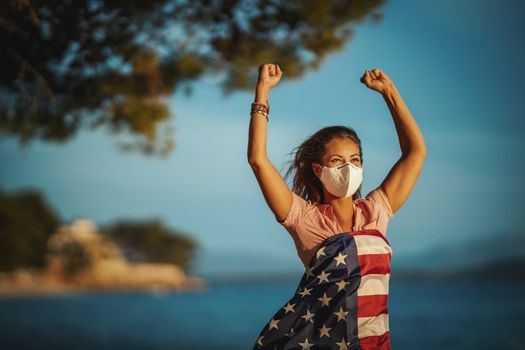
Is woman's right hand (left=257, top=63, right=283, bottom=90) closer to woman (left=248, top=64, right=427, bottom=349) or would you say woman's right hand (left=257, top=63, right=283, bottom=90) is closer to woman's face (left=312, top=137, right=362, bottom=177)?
woman (left=248, top=64, right=427, bottom=349)

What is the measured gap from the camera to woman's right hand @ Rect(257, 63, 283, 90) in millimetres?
2049

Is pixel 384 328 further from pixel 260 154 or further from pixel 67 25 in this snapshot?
pixel 67 25

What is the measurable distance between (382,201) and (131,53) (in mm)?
3932

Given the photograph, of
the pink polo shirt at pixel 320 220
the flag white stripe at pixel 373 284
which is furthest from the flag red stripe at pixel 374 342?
the pink polo shirt at pixel 320 220

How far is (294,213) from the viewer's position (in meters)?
2.00

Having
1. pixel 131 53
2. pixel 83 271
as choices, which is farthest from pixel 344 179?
pixel 83 271

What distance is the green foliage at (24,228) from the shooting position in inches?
1416

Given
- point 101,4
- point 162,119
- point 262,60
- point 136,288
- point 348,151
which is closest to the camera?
point 348,151

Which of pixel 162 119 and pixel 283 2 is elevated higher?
pixel 283 2

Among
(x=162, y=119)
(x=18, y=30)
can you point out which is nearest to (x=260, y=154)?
(x=18, y=30)

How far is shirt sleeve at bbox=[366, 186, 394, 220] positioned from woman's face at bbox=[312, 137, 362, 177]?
12 centimetres

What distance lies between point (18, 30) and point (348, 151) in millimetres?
3774

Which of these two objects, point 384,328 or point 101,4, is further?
point 101,4

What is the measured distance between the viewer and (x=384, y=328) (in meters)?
1.93
